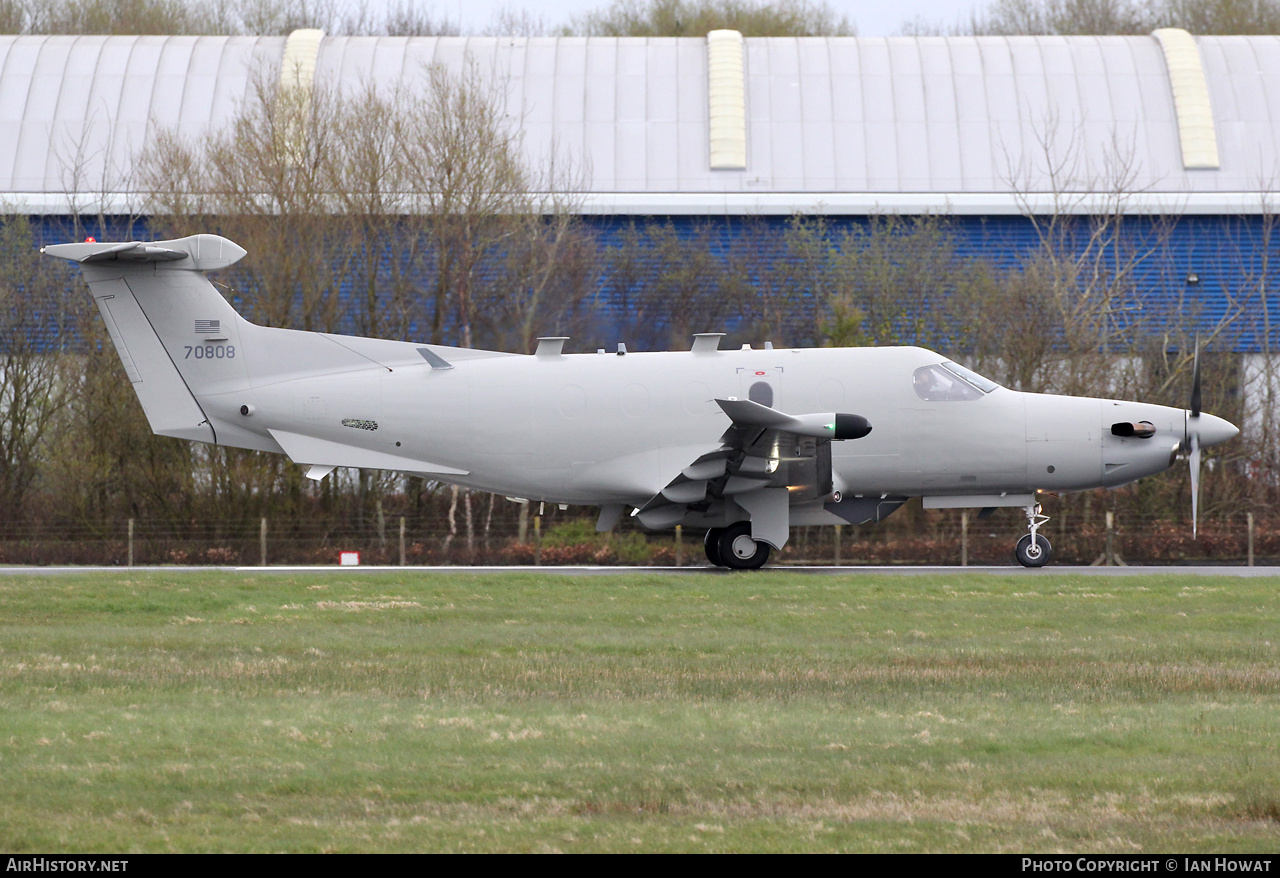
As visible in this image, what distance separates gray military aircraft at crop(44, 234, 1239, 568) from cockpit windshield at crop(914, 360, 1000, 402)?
23 mm

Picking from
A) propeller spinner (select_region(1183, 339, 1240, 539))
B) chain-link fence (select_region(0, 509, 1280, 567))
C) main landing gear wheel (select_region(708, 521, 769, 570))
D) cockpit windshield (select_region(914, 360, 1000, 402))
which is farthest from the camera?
chain-link fence (select_region(0, 509, 1280, 567))

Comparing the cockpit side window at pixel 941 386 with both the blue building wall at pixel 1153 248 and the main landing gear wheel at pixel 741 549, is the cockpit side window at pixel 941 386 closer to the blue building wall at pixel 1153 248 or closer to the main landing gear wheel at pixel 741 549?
the main landing gear wheel at pixel 741 549

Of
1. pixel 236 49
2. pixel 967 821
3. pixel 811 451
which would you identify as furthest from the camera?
pixel 236 49

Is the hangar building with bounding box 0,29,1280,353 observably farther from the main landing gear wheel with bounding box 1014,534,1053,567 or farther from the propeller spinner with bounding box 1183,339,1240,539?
the main landing gear wheel with bounding box 1014,534,1053,567

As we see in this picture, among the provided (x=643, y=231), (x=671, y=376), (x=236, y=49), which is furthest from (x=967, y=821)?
(x=236, y=49)

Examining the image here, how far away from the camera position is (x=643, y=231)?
132 feet

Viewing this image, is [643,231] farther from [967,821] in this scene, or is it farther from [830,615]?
[967,821]

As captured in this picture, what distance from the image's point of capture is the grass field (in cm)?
664

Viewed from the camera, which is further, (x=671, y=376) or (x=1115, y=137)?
(x=1115, y=137)

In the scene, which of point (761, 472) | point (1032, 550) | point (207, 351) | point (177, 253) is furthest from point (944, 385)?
point (177, 253)

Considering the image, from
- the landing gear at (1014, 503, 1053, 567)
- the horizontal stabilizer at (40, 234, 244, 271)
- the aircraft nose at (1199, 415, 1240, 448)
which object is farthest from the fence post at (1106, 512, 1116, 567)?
the horizontal stabilizer at (40, 234, 244, 271)

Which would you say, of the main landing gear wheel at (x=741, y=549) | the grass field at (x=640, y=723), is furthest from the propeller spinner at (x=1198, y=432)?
the main landing gear wheel at (x=741, y=549)

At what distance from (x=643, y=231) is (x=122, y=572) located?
2253 centimetres

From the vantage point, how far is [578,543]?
95.0 feet
